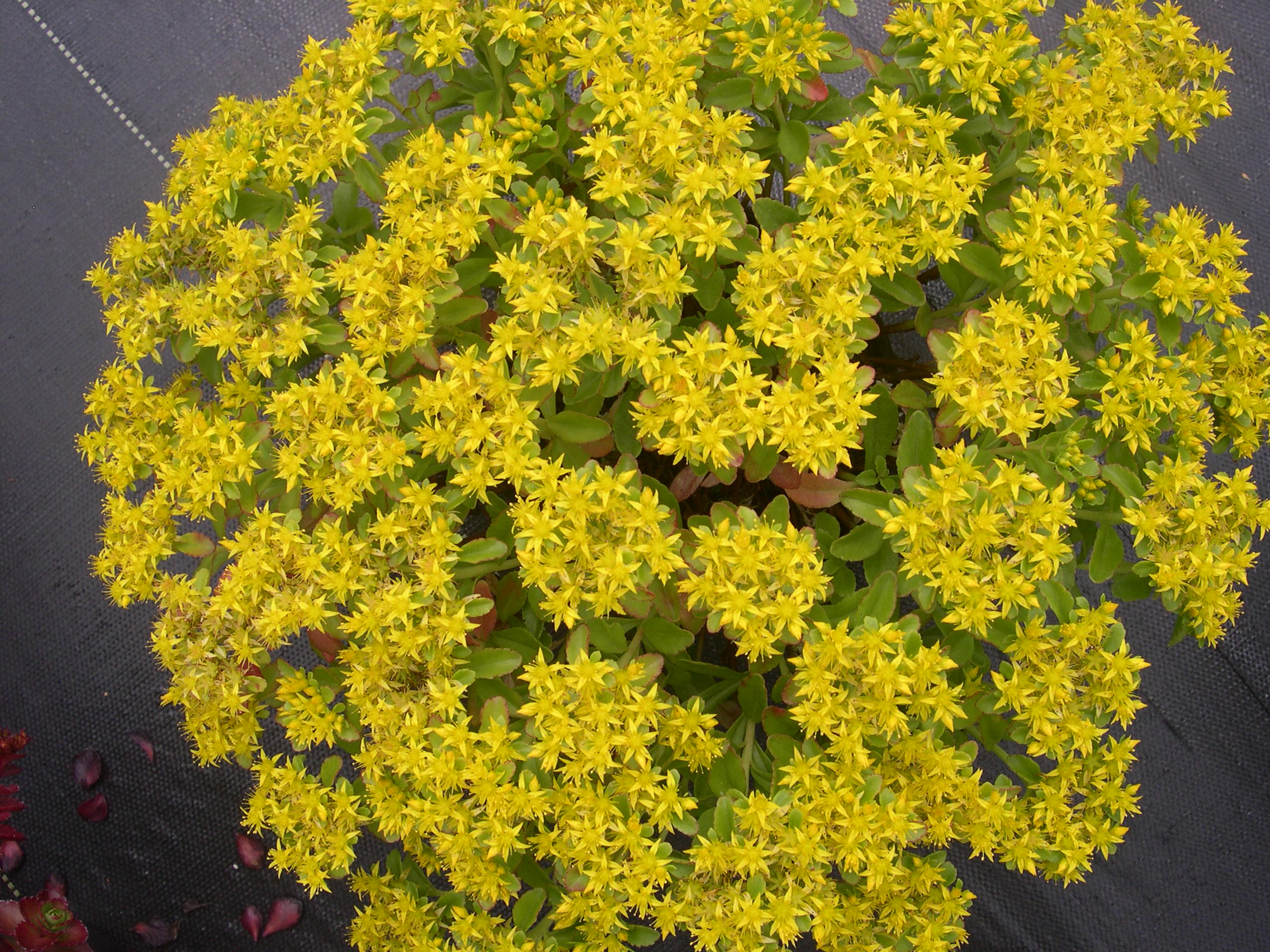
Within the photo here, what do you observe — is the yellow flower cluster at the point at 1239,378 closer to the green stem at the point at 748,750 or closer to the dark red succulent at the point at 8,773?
the green stem at the point at 748,750

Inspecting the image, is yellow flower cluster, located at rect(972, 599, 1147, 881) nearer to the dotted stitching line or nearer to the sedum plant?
the sedum plant

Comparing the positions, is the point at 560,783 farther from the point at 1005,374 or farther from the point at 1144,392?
the point at 1144,392

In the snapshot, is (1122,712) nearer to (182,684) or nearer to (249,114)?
(182,684)

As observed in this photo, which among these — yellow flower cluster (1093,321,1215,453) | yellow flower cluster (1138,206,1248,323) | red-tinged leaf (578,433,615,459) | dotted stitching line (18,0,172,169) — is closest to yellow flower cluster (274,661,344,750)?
red-tinged leaf (578,433,615,459)

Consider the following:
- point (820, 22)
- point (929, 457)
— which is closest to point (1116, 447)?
A: point (929, 457)

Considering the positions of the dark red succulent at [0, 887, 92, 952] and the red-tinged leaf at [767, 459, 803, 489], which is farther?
the dark red succulent at [0, 887, 92, 952]

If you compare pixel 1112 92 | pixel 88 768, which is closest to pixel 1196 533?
pixel 1112 92

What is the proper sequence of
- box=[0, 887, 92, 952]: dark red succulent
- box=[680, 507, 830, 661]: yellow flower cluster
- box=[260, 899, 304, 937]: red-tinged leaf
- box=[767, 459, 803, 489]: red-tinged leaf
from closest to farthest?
1. box=[680, 507, 830, 661]: yellow flower cluster
2. box=[767, 459, 803, 489]: red-tinged leaf
3. box=[0, 887, 92, 952]: dark red succulent
4. box=[260, 899, 304, 937]: red-tinged leaf
